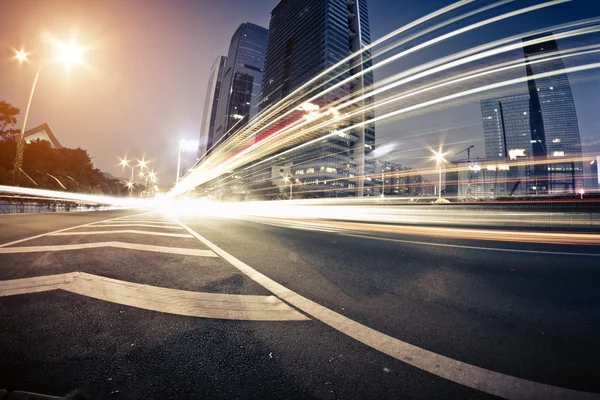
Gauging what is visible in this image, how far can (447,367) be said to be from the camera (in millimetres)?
1338

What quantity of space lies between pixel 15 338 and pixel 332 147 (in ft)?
302

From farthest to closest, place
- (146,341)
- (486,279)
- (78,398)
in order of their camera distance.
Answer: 1. (486,279)
2. (146,341)
3. (78,398)

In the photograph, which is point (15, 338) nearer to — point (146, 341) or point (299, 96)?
point (146, 341)

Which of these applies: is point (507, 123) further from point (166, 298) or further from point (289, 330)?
point (166, 298)

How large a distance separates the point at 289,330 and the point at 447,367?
100cm

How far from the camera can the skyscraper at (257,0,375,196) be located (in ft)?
290

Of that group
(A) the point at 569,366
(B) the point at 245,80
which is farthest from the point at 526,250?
(B) the point at 245,80

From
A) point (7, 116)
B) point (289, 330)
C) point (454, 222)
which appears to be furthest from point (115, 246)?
point (7, 116)

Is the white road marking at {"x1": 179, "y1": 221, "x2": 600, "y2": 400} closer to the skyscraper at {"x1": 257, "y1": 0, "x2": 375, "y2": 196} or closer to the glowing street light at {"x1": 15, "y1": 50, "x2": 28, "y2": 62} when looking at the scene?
the glowing street light at {"x1": 15, "y1": 50, "x2": 28, "y2": 62}

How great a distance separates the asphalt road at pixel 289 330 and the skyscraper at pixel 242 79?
16080 cm

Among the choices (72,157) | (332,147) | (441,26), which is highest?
(332,147)

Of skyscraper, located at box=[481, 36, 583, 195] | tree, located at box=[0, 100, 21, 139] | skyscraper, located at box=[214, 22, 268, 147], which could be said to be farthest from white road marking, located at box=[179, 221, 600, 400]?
skyscraper, located at box=[214, 22, 268, 147]

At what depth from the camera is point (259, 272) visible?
3141 millimetres

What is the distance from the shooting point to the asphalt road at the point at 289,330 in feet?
3.88
